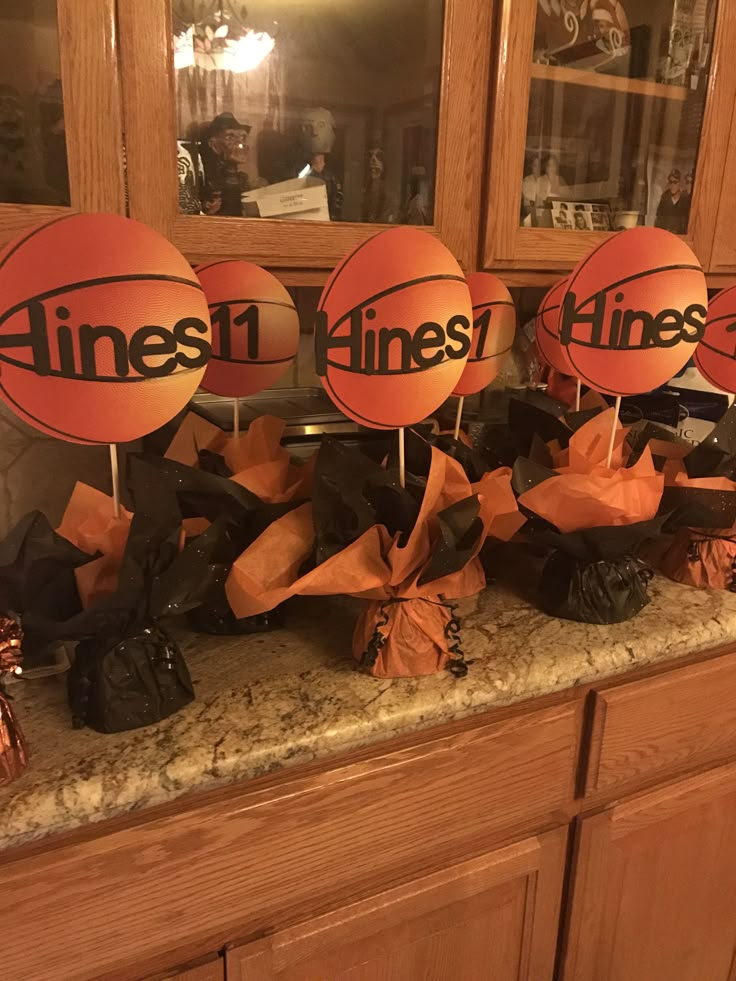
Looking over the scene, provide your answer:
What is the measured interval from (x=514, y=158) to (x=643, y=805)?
883mm

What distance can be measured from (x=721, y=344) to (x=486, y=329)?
1.05 ft

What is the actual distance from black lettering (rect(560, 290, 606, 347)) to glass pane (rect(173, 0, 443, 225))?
33 cm

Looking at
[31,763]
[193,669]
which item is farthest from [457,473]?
[31,763]

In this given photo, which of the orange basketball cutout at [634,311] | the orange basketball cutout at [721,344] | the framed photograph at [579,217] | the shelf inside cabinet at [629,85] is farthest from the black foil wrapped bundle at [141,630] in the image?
the shelf inside cabinet at [629,85]

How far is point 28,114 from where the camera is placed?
0.86 meters

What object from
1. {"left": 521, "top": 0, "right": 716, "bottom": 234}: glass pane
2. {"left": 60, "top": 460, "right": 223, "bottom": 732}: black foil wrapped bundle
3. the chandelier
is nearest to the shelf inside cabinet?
{"left": 521, "top": 0, "right": 716, "bottom": 234}: glass pane

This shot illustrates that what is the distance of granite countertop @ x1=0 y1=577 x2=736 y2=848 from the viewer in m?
0.62

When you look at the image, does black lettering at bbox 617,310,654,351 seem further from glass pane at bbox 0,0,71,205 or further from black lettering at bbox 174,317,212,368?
glass pane at bbox 0,0,71,205

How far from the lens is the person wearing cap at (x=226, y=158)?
3.18ft

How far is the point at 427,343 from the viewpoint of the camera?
0.69 m

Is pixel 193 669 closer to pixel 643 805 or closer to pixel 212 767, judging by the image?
pixel 212 767

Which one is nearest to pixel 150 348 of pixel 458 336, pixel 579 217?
pixel 458 336

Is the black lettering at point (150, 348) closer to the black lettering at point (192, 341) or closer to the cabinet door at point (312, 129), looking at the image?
the black lettering at point (192, 341)

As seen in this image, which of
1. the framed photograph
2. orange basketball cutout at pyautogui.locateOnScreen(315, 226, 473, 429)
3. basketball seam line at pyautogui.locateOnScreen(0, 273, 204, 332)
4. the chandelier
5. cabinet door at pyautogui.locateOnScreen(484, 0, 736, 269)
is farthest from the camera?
the framed photograph
